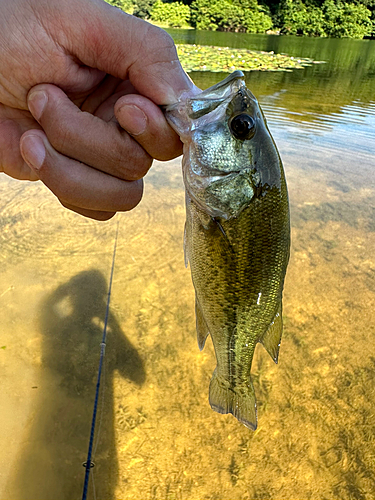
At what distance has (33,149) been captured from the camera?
174cm

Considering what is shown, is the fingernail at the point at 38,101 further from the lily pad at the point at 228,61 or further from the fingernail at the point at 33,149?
the lily pad at the point at 228,61

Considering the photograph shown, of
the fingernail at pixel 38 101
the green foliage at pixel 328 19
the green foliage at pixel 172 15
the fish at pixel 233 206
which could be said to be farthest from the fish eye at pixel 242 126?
the green foliage at pixel 172 15

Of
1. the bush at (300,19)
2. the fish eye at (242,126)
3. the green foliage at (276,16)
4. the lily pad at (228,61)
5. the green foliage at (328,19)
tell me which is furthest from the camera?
the bush at (300,19)

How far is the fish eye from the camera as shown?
5.05 feet

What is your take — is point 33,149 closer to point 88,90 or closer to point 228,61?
point 88,90

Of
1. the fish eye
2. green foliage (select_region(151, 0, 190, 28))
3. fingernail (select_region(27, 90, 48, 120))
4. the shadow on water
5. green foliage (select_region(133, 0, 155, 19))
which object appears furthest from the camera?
green foliage (select_region(133, 0, 155, 19))

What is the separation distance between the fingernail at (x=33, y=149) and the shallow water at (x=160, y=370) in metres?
2.29

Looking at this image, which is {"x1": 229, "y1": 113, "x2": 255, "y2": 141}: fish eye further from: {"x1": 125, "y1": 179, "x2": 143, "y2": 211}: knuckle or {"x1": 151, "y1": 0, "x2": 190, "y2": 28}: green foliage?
{"x1": 151, "y1": 0, "x2": 190, "y2": 28}: green foliage

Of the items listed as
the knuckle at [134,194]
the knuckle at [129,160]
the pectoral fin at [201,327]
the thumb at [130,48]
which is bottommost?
the pectoral fin at [201,327]

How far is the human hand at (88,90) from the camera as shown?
157 cm

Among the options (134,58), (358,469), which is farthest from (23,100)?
(358,469)

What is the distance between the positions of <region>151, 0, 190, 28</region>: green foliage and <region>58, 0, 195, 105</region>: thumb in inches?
2110

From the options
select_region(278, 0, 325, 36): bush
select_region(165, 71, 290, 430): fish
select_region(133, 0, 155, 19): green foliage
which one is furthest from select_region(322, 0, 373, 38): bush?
select_region(165, 71, 290, 430): fish

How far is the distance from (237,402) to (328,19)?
5387 cm
